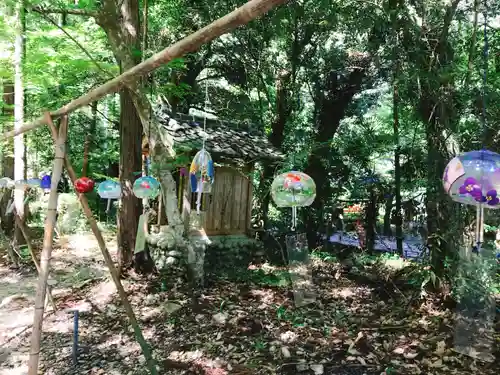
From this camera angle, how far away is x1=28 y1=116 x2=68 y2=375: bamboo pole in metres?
2.72

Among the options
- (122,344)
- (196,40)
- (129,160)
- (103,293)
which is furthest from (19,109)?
(196,40)

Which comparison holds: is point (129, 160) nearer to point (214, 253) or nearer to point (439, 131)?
point (214, 253)

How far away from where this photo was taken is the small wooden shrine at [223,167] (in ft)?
26.1

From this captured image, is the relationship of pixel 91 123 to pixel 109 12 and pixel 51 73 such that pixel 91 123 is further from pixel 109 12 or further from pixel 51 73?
pixel 109 12

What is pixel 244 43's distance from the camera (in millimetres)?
10195

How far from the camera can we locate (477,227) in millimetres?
3029

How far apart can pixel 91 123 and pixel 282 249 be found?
32.3 ft

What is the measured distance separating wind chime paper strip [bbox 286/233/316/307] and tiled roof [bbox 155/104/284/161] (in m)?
2.03

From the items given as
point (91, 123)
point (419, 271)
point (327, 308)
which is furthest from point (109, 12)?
point (91, 123)

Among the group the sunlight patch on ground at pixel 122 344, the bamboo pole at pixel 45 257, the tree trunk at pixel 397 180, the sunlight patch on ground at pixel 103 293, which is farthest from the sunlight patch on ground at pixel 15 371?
the tree trunk at pixel 397 180

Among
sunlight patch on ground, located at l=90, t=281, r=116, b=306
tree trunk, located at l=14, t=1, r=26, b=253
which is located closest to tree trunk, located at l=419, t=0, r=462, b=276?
sunlight patch on ground, located at l=90, t=281, r=116, b=306

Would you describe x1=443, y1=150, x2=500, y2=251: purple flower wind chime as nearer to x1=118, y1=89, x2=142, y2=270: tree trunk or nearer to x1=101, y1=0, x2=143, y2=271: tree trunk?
x1=101, y1=0, x2=143, y2=271: tree trunk

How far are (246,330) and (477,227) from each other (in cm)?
351

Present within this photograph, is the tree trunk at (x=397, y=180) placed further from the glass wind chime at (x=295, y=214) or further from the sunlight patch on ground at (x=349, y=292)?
the sunlight patch on ground at (x=349, y=292)
